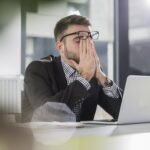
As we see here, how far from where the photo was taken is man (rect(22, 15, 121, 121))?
1.20m

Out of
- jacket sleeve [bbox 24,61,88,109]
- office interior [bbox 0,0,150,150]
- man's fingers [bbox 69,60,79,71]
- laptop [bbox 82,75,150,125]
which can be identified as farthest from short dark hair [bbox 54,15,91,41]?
laptop [bbox 82,75,150,125]

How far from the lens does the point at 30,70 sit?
127 cm

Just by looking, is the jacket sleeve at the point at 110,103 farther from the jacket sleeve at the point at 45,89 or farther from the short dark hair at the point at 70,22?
the short dark hair at the point at 70,22

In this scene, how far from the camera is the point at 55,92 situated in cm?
127

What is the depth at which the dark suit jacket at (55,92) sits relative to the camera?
3.91 feet

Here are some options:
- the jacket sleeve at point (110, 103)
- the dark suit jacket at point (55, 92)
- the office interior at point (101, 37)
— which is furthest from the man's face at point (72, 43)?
the office interior at point (101, 37)

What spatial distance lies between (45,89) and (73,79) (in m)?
0.14

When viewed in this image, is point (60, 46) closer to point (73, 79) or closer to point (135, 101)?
point (73, 79)

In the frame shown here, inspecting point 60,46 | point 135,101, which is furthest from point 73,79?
point 135,101

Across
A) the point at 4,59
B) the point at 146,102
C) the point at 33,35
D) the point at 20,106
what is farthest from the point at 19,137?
the point at 33,35

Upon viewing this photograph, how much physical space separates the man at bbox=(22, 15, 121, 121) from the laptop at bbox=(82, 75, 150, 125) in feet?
1.56

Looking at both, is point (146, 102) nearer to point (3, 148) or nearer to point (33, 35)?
point (3, 148)

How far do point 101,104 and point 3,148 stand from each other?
106 centimetres

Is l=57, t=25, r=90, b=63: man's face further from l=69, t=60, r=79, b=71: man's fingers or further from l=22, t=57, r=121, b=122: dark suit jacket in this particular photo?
l=22, t=57, r=121, b=122: dark suit jacket
